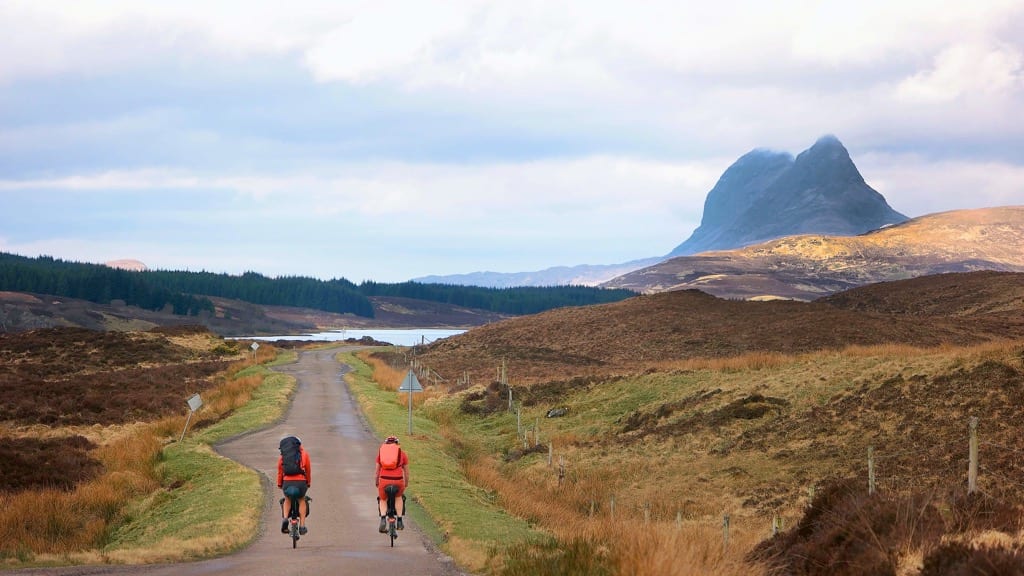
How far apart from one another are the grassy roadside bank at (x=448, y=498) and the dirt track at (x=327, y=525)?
45cm

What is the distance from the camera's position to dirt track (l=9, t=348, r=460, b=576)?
14.6 m

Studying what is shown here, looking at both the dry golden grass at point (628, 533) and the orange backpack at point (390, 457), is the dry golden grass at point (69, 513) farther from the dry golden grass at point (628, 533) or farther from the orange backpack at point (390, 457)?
the dry golden grass at point (628, 533)

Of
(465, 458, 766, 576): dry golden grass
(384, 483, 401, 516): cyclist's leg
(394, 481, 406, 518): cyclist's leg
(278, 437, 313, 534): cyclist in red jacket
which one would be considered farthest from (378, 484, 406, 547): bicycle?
(465, 458, 766, 576): dry golden grass

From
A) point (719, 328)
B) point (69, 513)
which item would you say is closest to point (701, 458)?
point (69, 513)

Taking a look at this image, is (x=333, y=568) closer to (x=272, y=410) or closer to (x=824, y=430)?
(x=824, y=430)

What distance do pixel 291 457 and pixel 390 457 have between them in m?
1.80

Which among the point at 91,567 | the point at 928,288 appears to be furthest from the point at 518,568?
the point at 928,288

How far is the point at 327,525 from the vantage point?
2011 centimetres

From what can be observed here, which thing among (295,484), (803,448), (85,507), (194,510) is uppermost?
(295,484)

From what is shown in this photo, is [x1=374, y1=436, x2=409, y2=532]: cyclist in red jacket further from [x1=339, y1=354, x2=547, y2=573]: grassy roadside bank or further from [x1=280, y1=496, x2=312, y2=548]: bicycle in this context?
[x1=280, y1=496, x2=312, y2=548]: bicycle

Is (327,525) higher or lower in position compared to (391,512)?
lower

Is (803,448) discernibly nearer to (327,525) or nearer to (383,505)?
(327,525)

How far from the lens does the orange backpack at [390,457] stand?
1739cm

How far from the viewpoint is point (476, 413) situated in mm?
53062
